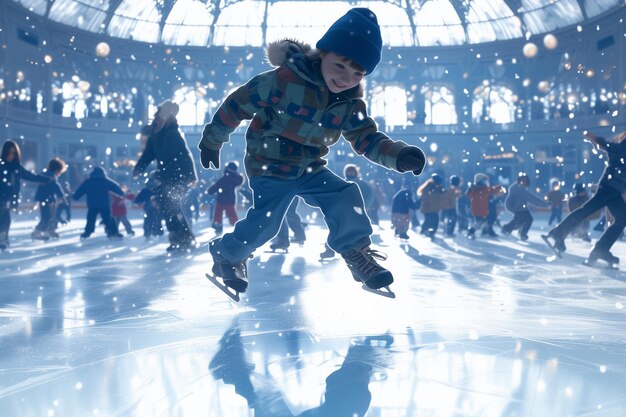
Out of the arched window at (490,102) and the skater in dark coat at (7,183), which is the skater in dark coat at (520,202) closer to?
the skater in dark coat at (7,183)

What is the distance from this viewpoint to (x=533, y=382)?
5.73 feet

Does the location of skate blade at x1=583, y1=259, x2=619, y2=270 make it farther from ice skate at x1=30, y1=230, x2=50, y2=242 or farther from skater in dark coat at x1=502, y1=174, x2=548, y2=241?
ice skate at x1=30, y1=230, x2=50, y2=242

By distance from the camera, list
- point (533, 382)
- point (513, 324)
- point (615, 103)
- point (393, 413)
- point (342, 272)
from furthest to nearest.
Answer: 1. point (615, 103)
2. point (342, 272)
3. point (513, 324)
4. point (533, 382)
5. point (393, 413)

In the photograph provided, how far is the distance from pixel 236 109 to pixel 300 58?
1.28 ft

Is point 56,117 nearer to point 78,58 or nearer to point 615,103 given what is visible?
point 78,58

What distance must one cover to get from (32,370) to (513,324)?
1820mm

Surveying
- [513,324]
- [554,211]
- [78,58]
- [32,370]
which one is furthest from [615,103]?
[32,370]

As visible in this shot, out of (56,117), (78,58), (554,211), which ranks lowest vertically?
(554,211)

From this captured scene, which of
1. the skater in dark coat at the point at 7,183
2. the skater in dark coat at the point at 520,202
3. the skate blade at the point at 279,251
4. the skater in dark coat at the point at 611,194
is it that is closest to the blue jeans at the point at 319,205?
the skater in dark coat at the point at 611,194

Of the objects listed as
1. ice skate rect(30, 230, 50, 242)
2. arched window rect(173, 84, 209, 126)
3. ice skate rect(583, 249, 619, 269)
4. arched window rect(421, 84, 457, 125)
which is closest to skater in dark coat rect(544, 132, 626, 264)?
ice skate rect(583, 249, 619, 269)

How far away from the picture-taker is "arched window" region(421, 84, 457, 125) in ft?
90.2

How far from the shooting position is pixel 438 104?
91.6ft

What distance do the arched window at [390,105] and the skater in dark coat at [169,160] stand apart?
21600 mm

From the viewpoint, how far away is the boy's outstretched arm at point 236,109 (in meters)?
2.55
